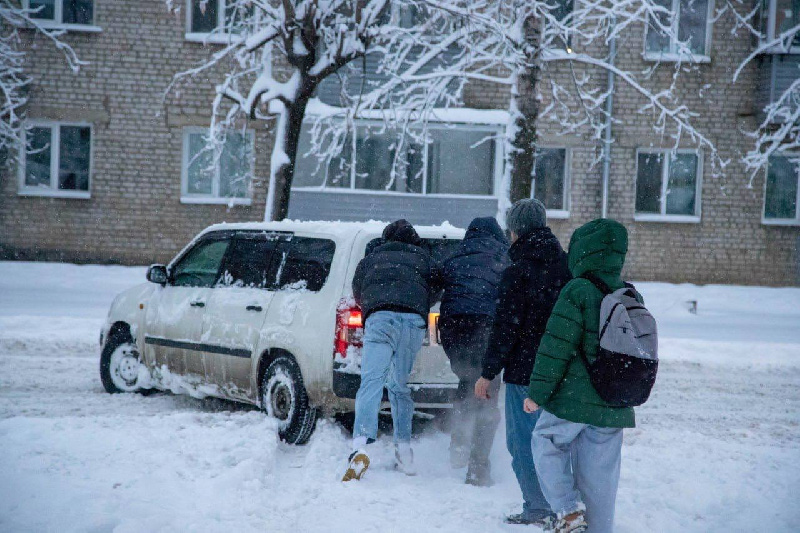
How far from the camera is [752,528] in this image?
4.77 meters

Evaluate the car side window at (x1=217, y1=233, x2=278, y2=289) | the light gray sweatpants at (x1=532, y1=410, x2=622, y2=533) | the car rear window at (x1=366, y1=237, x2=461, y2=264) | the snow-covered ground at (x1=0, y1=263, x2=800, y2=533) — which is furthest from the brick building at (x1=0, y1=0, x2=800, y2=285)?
the light gray sweatpants at (x1=532, y1=410, x2=622, y2=533)

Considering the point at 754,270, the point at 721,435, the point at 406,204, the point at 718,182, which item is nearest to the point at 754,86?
the point at 718,182

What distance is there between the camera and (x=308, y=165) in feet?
61.4

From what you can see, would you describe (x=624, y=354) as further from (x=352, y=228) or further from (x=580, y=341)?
(x=352, y=228)

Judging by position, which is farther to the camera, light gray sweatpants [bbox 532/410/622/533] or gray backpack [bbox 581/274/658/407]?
light gray sweatpants [bbox 532/410/622/533]

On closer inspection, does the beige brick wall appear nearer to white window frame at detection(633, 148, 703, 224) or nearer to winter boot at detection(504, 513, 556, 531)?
white window frame at detection(633, 148, 703, 224)

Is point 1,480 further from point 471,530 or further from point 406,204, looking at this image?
point 406,204

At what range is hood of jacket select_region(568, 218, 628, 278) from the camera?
154 inches

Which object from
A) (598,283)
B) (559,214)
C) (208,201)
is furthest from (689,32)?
(598,283)

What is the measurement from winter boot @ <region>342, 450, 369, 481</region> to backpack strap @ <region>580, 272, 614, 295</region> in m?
2.16

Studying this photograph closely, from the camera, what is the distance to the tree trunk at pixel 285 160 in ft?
37.9

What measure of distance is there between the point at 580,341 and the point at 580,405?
30 cm

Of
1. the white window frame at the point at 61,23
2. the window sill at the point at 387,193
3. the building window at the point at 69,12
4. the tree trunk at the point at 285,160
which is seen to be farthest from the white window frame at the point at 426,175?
the building window at the point at 69,12

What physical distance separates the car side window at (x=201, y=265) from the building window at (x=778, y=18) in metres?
15.8
